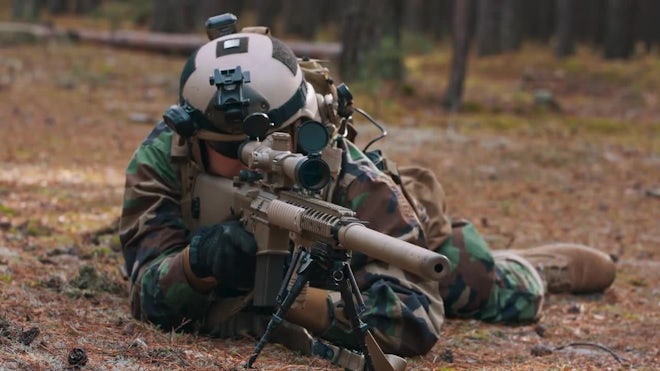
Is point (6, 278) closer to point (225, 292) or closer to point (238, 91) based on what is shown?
point (225, 292)

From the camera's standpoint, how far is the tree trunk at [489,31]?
84.5 feet

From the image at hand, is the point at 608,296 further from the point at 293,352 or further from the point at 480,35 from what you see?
the point at 480,35

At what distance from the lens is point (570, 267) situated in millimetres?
5934

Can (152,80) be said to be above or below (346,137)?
below

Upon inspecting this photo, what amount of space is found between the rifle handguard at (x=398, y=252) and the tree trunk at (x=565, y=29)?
80.3 ft

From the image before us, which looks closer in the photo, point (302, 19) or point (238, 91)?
point (238, 91)

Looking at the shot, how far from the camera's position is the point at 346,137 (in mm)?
4684

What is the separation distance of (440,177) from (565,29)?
1912 cm

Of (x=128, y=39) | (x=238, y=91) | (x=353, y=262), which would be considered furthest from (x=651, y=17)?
(x=238, y=91)

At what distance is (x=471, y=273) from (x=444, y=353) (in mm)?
765

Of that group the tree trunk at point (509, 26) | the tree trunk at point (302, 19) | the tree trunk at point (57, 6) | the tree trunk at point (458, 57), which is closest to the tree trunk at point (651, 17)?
the tree trunk at point (509, 26)

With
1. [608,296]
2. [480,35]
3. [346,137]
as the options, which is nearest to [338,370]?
[346,137]

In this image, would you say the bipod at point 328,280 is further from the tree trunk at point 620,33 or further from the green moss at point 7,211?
the tree trunk at point 620,33

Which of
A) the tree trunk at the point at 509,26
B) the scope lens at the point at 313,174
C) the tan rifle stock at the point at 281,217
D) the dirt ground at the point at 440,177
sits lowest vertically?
the tree trunk at the point at 509,26
